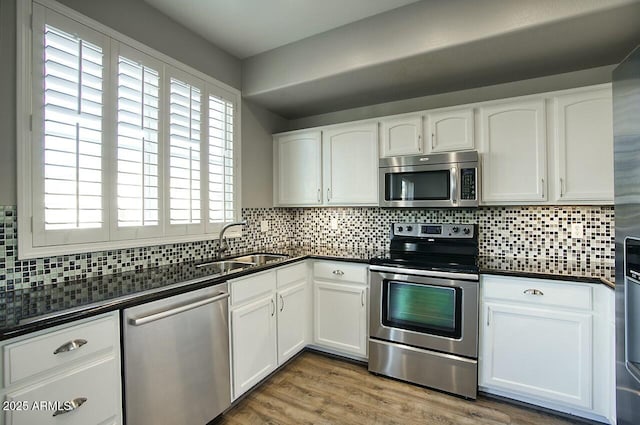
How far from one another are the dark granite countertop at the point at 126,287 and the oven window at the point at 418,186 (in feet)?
Answer: 2.06

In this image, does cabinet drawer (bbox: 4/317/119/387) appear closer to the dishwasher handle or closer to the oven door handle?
the dishwasher handle

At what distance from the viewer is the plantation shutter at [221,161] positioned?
253 centimetres

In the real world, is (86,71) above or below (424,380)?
above

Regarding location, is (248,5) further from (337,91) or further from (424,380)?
(424,380)

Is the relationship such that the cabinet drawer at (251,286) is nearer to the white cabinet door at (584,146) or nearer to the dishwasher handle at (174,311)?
the dishwasher handle at (174,311)

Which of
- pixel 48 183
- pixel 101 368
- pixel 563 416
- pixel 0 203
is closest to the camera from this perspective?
pixel 101 368


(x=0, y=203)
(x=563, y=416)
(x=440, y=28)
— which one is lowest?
(x=563, y=416)

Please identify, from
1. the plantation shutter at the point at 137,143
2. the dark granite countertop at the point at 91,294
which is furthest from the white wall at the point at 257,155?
the dark granite countertop at the point at 91,294

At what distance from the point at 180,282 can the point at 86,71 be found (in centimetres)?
133

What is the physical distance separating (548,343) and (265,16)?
3022mm

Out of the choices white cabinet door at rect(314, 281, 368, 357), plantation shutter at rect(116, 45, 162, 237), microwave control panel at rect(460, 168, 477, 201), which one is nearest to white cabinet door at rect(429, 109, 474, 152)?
microwave control panel at rect(460, 168, 477, 201)

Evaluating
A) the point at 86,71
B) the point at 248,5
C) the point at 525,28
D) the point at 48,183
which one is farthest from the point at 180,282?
the point at 525,28

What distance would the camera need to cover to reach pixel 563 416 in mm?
1958

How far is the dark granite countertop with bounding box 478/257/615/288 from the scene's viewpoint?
1.89 meters
